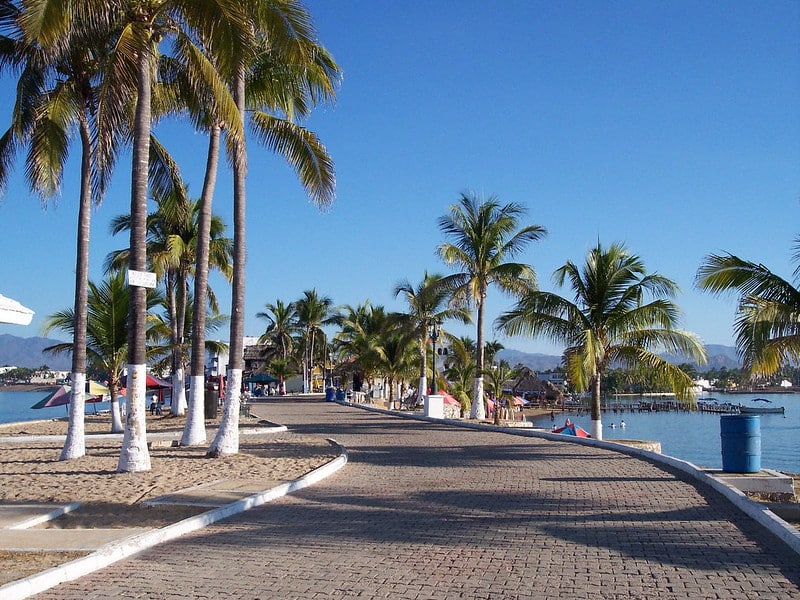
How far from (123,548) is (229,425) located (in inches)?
326

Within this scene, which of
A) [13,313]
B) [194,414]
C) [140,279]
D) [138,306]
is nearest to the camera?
[13,313]

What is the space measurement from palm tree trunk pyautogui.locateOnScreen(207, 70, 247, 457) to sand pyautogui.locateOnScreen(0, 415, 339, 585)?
0.42 metres

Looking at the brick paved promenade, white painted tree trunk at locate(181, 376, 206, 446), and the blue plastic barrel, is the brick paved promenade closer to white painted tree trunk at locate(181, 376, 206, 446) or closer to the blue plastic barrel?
the blue plastic barrel

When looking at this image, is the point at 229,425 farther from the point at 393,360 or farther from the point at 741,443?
the point at 393,360

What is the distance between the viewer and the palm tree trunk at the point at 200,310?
1684 cm

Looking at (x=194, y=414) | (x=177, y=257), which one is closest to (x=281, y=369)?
(x=177, y=257)

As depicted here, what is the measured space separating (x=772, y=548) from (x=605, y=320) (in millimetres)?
15145

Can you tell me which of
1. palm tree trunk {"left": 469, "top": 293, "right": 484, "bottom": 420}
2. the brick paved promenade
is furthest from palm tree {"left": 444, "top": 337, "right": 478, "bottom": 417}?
the brick paved promenade

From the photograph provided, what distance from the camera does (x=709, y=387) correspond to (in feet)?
528

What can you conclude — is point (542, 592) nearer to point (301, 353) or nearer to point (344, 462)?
point (344, 462)

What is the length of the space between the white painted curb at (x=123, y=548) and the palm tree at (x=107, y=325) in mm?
13389

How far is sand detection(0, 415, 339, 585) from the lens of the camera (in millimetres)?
9016

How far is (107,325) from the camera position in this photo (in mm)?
22812

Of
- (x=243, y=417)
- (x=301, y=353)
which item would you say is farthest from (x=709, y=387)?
(x=243, y=417)
